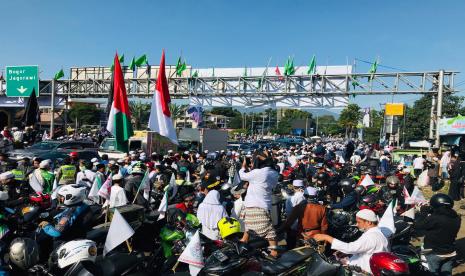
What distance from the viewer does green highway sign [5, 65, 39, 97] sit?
3014 centimetres

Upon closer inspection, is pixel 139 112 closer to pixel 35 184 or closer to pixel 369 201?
A: pixel 35 184

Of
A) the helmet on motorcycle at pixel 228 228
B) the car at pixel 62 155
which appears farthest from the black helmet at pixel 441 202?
the car at pixel 62 155

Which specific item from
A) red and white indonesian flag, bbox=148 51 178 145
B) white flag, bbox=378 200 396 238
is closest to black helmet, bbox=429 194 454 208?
white flag, bbox=378 200 396 238

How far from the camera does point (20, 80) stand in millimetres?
30469

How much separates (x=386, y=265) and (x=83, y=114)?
6871 cm

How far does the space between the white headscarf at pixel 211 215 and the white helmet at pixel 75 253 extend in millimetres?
2020

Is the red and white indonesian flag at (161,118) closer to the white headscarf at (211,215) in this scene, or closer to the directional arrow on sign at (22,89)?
the white headscarf at (211,215)

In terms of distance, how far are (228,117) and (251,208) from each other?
111762 mm

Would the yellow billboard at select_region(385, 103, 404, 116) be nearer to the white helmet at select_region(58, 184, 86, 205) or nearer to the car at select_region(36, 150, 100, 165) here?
the car at select_region(36, 150, 100, 165)

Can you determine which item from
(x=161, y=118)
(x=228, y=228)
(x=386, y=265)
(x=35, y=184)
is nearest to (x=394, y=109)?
(x=161, y=118)

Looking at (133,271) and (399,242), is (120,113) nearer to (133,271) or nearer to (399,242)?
(133,271)

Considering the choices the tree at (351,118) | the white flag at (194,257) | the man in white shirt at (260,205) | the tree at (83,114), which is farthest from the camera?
the tree at (351,118)

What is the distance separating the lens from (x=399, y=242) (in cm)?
668

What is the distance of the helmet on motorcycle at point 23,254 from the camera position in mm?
4418
